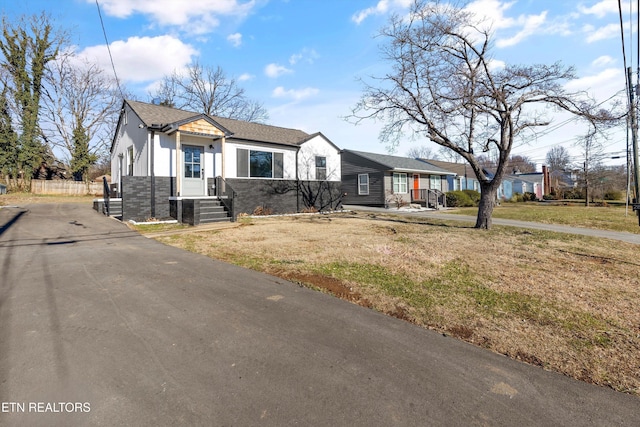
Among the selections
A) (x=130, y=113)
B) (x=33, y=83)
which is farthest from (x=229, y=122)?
(x=33, y=83)

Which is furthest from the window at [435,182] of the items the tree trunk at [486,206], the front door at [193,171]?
the front door at [193,171]

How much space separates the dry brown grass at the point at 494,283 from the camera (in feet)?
9.83

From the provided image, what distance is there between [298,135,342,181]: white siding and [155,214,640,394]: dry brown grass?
8499 millimetres

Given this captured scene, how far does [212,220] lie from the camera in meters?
12.1

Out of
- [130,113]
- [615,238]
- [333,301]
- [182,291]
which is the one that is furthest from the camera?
[130,113]

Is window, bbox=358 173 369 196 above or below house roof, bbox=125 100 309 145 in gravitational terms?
below

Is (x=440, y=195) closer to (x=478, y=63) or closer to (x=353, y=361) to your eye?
(x=478, y=63)

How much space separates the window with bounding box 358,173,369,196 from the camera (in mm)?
25047

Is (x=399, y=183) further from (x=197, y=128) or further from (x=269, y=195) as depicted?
(x=197, y=128)

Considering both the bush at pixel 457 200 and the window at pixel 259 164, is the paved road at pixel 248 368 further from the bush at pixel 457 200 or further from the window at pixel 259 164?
the bush at pixel 457 200

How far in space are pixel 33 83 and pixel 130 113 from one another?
2096 centimetres

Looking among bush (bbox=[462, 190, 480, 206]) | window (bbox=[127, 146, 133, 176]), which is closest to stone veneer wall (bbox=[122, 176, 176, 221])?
window (bbox=[127, 146, 133, 176])

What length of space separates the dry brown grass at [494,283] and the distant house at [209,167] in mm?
4390

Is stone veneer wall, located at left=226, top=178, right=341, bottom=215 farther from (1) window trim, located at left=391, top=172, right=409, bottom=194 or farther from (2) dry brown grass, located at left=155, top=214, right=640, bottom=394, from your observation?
(1) window trim, located at left=391, top=172, right=409, bottom=194
